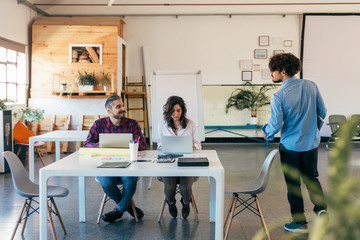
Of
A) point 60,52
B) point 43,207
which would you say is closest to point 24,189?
point 43,207

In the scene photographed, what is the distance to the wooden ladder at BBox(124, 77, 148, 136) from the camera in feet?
32.5

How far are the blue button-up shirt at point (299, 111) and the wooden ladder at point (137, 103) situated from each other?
22.3 ft

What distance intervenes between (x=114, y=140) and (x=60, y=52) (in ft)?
19.5

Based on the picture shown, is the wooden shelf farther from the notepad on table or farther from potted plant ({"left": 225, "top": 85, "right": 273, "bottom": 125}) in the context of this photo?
the notepad on table

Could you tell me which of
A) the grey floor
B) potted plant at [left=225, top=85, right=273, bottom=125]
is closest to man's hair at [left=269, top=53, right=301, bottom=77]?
the grey floor

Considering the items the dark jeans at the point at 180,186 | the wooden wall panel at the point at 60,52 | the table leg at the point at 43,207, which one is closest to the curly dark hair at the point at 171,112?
the dark jeans at the point at 180,186

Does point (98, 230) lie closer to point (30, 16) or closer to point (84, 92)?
point (84, 92)

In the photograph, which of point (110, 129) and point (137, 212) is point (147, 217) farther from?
point (110, 129)

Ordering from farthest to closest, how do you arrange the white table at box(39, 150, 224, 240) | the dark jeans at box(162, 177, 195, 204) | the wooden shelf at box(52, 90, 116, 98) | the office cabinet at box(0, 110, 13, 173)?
the wooden shelf at box(52, 90, 116, 98)
the office cabinet at box(0, 110, 13, 173)
the dark jeans at box(162, 177, 195, 204)
the white table at box(39, 150, 224, 240)

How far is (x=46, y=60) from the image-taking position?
8594 mm

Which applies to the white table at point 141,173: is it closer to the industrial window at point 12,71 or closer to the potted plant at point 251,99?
the industrial window at point 12,71

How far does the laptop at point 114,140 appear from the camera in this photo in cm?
332

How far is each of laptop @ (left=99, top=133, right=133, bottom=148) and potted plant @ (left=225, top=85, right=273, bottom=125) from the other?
6.79 m

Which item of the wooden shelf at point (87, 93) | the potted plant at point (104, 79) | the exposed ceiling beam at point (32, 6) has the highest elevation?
the exposed ceiling beam at point (32, 6)
